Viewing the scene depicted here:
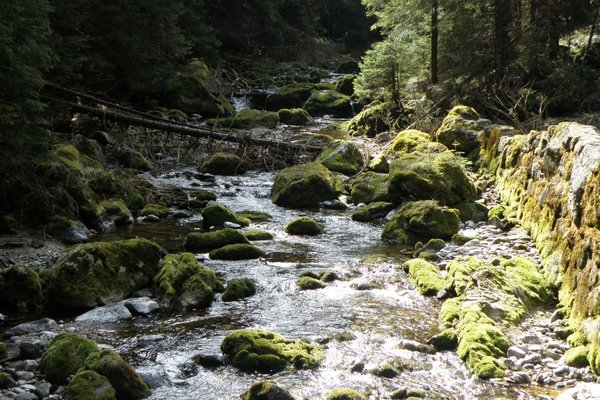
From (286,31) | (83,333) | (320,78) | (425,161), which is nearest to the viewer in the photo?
(83,333)

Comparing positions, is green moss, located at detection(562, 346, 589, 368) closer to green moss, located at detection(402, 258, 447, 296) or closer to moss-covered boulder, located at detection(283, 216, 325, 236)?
green moss, located at detection(402, 258, 447, 296)

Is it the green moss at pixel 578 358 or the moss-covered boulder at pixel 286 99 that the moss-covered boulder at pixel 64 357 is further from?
the moss-covered boulder at pixel 286 99

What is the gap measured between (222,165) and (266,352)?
10849mm

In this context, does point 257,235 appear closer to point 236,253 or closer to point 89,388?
point 236,253

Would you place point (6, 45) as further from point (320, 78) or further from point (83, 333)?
point (320, 78)

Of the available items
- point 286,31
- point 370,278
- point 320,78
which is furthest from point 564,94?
point 286,31

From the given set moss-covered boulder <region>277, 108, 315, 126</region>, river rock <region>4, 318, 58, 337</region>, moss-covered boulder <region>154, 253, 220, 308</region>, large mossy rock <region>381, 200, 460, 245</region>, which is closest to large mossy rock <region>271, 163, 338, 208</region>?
large mossy rock <region>381, 200, 460, 245</region>

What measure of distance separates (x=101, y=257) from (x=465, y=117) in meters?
10.8

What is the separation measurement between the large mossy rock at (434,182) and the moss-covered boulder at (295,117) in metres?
12.1

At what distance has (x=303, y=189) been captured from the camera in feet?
48.2

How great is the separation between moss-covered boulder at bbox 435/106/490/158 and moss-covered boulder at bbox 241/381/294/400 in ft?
34.6

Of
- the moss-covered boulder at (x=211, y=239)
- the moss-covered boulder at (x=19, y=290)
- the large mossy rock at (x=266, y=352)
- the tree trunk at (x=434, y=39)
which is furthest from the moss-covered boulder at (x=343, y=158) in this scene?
the large mossy rock at (x=266, y=352)

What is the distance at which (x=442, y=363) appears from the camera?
6.96 m

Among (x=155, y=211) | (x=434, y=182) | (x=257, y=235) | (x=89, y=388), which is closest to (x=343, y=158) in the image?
(x=434, y=182)
